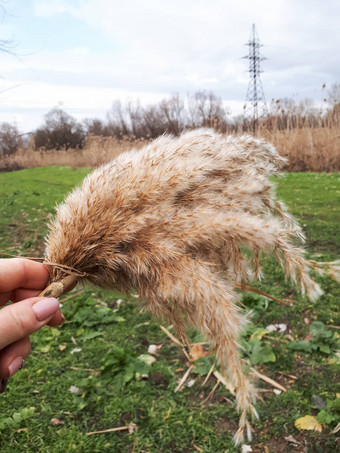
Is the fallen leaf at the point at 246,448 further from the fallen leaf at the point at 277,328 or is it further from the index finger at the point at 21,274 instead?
the index finger at the point at 21,274

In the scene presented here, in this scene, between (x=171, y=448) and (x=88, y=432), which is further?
(x=88, y=432)

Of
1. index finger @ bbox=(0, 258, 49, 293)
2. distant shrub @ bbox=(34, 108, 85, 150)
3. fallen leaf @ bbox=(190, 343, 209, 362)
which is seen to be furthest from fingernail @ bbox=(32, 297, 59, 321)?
distant shrub @ bbox=(34, 108, 85, 150)

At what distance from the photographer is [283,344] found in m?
3.00

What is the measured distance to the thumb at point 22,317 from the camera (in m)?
1.25

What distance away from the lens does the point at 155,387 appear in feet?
8.82

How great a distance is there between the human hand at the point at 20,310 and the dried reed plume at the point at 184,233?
5.5 inches

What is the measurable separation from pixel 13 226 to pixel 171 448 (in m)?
5.80

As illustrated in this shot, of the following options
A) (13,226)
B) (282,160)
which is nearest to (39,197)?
(13,226)

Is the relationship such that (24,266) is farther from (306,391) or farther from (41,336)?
(41,336)

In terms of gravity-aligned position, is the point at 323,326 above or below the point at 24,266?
below

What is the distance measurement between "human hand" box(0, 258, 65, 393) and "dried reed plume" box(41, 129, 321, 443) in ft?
0.46

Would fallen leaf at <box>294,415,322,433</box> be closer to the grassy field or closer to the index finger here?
the grassy field

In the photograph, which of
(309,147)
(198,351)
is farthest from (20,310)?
(309,147)

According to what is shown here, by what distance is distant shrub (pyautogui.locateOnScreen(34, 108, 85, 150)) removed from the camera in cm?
1641
